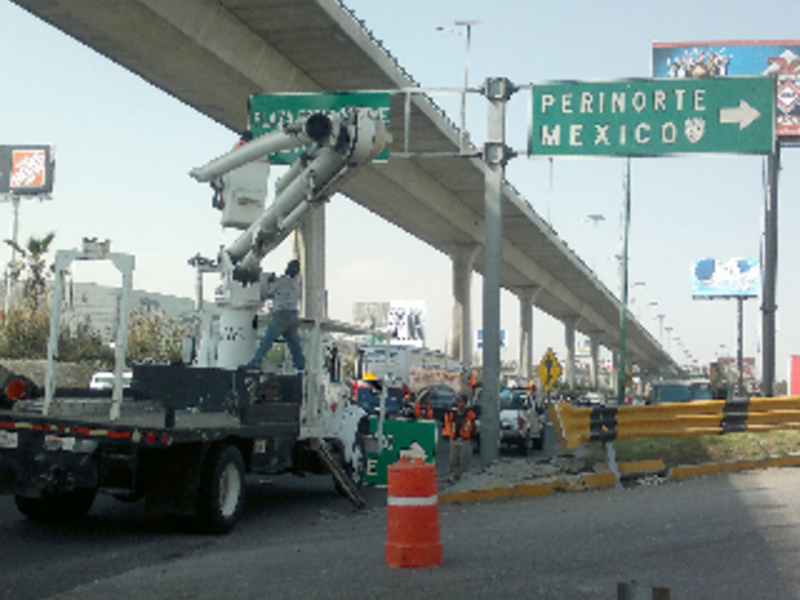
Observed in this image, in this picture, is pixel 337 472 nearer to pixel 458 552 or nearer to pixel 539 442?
pixel 458 552

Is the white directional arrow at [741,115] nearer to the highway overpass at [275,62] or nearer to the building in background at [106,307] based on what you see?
the highway overpass at [275,62]

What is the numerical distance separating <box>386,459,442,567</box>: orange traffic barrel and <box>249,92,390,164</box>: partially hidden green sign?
1271cm

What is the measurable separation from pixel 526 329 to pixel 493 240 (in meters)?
64.7

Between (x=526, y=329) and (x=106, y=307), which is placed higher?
(x=526, y=329)

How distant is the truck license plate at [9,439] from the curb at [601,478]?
598 cm

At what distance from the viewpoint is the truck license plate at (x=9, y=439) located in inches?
416

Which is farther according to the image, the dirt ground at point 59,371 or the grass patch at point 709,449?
the dirt ground at point 59,371

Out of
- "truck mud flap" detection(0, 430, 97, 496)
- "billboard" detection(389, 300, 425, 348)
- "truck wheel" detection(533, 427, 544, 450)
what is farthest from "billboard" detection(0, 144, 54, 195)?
"truck mud flap" detection(0, 430, 97, 496)

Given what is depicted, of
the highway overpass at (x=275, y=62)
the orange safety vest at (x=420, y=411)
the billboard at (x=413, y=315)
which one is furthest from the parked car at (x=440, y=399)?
the billboard at (x=413, y=315)

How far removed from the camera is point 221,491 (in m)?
11.4

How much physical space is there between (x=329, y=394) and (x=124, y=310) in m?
4.71

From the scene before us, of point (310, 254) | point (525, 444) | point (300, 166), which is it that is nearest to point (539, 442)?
point (525, 444)

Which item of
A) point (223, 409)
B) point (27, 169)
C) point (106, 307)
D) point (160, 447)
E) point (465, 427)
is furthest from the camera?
point (27, 169)

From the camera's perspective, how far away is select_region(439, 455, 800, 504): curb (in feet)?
48.1
